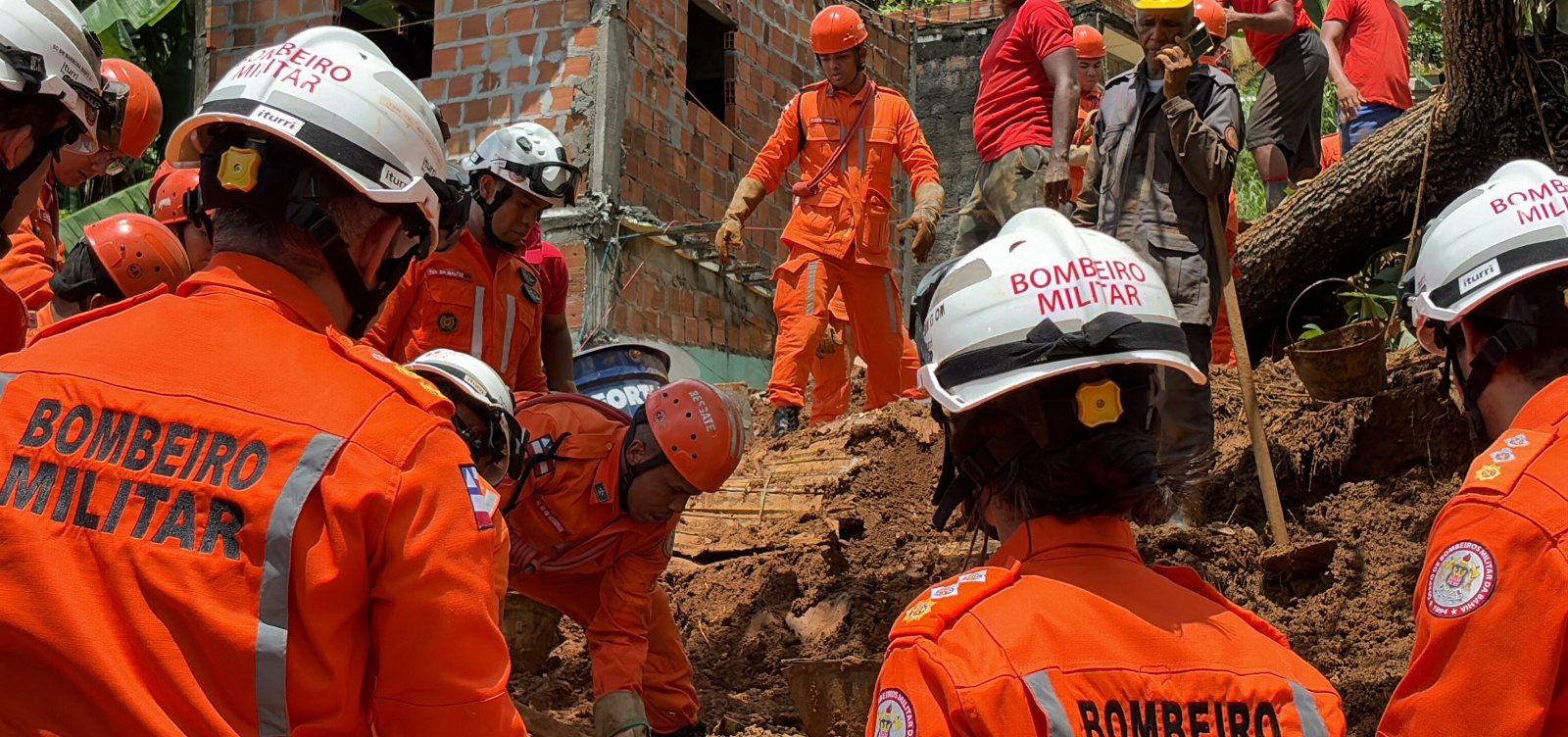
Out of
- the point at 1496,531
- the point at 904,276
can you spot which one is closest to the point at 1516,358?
the point at 1496,531

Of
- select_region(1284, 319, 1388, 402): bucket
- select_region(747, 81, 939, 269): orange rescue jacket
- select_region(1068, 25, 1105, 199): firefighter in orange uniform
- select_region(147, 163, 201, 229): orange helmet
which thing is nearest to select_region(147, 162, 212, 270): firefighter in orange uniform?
select_region(147, 163, 201, 229): orange helmet

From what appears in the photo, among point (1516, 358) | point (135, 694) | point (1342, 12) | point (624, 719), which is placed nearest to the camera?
point (135, 694)

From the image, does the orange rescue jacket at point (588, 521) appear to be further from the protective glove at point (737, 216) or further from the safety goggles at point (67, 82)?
the protective glove at point (737, 216)

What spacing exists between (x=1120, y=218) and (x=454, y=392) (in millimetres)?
3153

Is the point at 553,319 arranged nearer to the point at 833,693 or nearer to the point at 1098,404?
the point at 833,693

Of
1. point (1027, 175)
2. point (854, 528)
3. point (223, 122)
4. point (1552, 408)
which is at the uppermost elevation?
point (1027, 175)

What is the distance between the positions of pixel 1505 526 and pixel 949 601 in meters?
0.75

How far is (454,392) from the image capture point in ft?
13.4

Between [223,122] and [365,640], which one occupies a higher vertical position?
[223,122]

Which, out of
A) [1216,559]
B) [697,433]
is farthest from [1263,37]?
[697,433]

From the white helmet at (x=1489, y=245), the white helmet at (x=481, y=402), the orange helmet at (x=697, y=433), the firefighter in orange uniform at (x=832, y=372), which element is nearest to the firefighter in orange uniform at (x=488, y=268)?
the orange helmet at (x=697, y=433)

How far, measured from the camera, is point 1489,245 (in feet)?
8.79

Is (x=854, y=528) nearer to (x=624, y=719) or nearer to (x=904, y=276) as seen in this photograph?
(x=624, y=719)

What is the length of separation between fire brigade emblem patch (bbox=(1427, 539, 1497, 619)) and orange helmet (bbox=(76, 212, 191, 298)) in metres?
3.75
